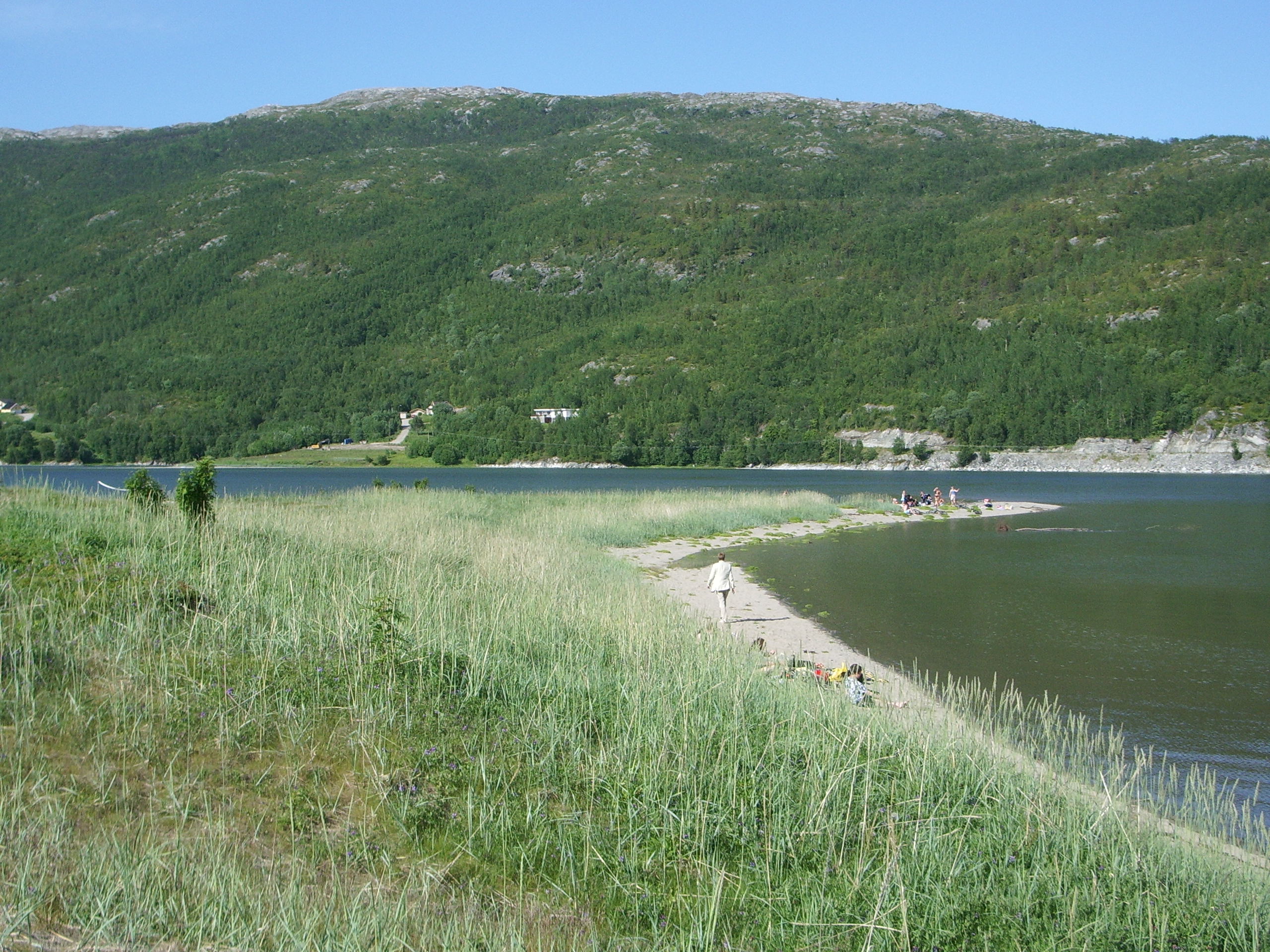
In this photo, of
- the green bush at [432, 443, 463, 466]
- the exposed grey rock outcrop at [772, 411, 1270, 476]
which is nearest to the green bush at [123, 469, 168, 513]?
the exposed grey rock outcrop at [772, 411, 1270, 476]

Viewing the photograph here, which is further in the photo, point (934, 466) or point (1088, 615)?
point (934, 466)

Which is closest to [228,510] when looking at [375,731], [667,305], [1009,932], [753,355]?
[375,731]

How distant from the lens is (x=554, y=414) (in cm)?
13875

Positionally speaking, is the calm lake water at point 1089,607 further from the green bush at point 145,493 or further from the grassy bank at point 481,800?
the grassy bank at point 481,800

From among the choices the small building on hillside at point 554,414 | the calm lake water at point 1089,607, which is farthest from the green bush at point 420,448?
the calm lake water at point 1089,607

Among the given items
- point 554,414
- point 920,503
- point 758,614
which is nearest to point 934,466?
point 554,414

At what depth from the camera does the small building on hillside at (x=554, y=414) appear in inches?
5384

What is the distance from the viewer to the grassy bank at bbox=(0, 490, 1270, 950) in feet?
15.2

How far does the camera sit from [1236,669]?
46.2ft

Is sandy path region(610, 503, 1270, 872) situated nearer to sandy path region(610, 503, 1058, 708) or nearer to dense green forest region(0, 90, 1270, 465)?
sandy path region(610, 503, 1058, 708)

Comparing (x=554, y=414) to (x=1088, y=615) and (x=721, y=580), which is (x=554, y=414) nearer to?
(x=1088, y=615)

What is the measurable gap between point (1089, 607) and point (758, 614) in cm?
793

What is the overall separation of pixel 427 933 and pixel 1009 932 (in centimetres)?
314

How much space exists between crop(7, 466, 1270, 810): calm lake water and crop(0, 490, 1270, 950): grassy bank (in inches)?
169
